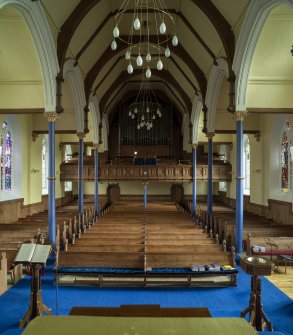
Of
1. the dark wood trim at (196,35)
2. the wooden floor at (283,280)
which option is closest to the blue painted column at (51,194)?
the dark wood trim at (196,35)

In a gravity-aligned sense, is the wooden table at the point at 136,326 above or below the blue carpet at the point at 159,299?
above

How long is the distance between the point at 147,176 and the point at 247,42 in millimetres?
13052

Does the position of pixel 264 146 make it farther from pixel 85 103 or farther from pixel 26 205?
pixel 26 205

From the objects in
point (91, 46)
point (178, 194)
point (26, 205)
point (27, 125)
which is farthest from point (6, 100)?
point (178, 194)

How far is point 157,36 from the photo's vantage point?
1867cm

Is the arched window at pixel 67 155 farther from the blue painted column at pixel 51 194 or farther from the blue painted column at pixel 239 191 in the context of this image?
the blue painted column at pixel 239 191

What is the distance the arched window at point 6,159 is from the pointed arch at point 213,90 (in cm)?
1090

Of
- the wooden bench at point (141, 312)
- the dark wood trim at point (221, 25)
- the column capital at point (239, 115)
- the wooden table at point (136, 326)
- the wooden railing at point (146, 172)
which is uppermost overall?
the dark wood trim at point (221, 25)

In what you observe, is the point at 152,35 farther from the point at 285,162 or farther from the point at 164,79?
the point at 285,162

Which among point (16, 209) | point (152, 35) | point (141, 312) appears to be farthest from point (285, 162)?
point (141, 312)

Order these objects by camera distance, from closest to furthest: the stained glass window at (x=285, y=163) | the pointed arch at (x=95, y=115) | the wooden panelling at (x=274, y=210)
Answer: the wooden panelling at (x=274, y=210) → the stained glass window at (x=285, y=163) → the pointed arch at (x=95, y=115)

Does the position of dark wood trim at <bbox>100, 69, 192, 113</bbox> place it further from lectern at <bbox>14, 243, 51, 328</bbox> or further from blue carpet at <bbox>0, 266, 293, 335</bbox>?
Answer: lectern at <bbox>14, 243, 51, 328</bbox>

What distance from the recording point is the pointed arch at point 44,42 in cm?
1029

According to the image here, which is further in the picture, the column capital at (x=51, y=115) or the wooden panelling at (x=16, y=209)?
the wooden panelling at (x=16, y=209)
